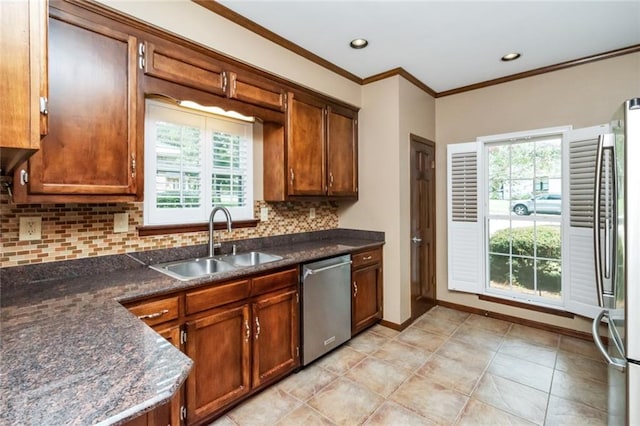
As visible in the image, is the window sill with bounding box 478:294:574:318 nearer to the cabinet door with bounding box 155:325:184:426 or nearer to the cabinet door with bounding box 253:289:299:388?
the cabinet door with bounding box 253:289:299:388

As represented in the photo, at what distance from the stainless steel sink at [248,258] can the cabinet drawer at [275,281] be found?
18 centimetres

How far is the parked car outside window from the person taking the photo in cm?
309

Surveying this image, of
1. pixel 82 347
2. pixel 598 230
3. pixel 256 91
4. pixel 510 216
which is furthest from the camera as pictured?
pixel 510 216

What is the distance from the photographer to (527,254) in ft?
10.8

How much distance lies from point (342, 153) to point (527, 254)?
90.1 inches

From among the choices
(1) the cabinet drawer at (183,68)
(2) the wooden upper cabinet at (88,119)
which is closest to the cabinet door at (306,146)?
(1) the cabinet drawer at (183,68)

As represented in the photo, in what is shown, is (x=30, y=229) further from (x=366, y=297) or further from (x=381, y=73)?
(x=381, y=73)

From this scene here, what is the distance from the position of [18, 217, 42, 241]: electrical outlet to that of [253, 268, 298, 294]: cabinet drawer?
1211 mm

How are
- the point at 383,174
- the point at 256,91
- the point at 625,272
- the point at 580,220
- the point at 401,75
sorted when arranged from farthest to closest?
the point at 383,174 < the point at 401,75 < the point at 580,220 < the point at 256,91 < the point at 625,272

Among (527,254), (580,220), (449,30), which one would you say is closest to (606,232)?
(580,220)

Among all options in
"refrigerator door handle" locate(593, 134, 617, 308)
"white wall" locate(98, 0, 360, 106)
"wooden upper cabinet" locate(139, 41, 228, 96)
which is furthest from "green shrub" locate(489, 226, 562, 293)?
"wooden upper cabinet" locate(139, 41, 228, 96)

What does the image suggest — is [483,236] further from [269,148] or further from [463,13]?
[269,148]

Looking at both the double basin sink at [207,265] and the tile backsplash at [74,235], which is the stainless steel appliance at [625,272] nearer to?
the double basin sink at [207,265]

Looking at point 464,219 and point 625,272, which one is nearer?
point 625,272
